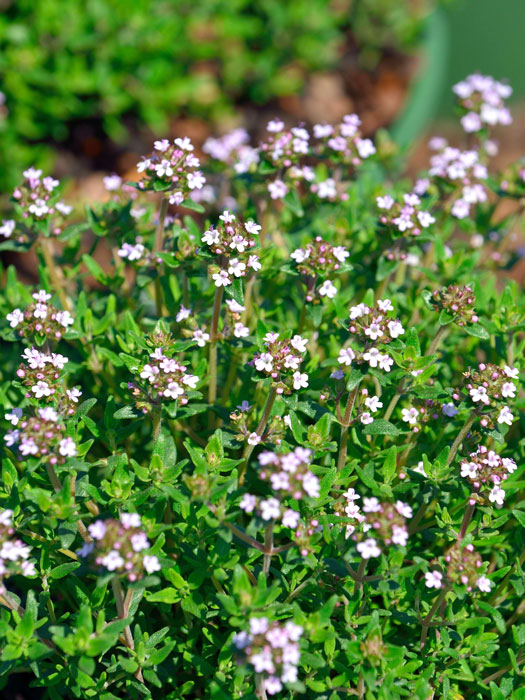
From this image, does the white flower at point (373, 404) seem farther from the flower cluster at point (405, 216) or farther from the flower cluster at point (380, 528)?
the flower cluster at point (405, 216)

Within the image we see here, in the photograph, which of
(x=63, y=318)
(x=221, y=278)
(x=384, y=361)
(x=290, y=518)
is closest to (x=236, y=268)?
(x=221, y=278)

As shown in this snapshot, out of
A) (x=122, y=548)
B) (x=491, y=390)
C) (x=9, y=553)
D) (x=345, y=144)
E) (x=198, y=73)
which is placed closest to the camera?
(x=122, y=548)

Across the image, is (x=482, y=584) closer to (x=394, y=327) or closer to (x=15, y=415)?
(x=394, y=327)

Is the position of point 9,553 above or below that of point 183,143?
below

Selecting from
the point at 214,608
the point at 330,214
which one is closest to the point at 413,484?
the point at 214,608

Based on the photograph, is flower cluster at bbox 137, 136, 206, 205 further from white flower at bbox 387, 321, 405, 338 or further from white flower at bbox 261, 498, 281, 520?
white flower at bbox 261, 498, 281, 520

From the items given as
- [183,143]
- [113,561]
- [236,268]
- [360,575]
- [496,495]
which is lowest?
[360,575]

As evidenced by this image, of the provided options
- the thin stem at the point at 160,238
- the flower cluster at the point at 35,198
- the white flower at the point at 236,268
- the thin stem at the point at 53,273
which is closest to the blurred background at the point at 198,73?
the thin stem at the point at 53,273
